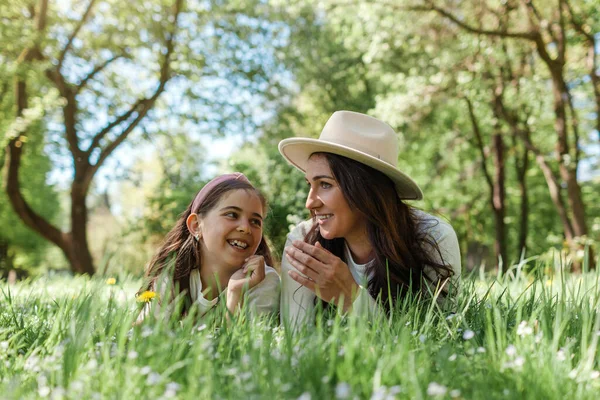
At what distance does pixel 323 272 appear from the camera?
8.98ft

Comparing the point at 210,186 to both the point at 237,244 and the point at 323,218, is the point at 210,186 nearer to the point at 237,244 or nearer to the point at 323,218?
the point at 237,244

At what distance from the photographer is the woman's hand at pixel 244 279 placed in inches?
116

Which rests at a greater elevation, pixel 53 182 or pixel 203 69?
pixel 203 69

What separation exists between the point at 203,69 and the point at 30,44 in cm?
405

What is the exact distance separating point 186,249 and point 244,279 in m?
0.75

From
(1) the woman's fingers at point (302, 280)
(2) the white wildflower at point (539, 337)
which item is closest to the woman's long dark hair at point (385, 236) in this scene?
(1) the woman's fingers at point (302, 280)

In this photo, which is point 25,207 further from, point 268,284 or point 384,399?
point 384,399

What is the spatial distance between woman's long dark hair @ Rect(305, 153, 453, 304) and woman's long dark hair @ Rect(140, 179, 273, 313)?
0.62 meters

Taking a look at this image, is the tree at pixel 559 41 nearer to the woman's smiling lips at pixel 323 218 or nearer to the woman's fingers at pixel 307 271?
the woman's smiling lips at pixel 323 218

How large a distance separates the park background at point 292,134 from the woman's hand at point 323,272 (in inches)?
11.2

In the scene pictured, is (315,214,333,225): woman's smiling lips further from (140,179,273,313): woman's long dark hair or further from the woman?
(140,179,273,313): woman's long dark hair

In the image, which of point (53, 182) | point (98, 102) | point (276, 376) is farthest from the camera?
point (53, 182)

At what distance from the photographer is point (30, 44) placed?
32.9 feet

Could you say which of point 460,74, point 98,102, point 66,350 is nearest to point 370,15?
point 460,74
